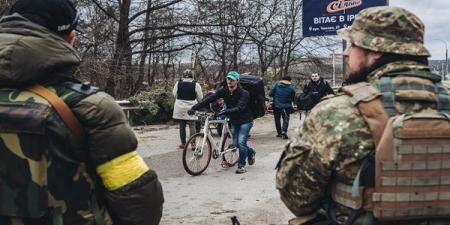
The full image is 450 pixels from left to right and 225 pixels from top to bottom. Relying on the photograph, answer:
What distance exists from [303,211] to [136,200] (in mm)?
847

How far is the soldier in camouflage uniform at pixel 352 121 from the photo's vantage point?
258 cm

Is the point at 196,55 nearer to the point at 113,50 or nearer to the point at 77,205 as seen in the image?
→ the point at 113,50

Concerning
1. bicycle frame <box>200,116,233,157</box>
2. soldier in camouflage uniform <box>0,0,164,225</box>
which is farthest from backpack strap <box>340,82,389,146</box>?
bicycle frame <box>200,116,233,157</box>

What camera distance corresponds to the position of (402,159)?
8.16 ft

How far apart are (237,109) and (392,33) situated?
6.80m

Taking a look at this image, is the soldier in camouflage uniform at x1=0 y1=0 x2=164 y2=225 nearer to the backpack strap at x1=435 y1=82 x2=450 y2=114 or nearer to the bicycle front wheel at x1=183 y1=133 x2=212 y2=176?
the backpack strap at x1=435 y1=82 x2=450 y2=114

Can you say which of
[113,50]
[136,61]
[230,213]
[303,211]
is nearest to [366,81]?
[303,211]

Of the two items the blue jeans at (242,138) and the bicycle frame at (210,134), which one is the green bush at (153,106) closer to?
the bicycle frame at (210,134)

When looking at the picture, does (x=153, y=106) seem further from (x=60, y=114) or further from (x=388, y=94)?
(x=60, y=114)

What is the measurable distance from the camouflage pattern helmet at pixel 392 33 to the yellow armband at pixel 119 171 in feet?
3.85

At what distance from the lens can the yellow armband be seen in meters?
2.38

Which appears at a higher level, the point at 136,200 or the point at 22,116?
the point at 22,116

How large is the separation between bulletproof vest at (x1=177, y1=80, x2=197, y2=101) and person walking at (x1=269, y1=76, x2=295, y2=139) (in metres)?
3.69

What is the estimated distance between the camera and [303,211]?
281cm
